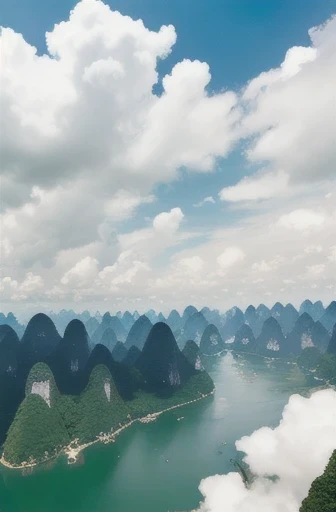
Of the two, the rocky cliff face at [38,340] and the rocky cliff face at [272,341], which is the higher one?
the rocky cliff face at [38,340]

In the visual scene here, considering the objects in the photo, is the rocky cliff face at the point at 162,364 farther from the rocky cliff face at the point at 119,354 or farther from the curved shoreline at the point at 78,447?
the rocky cliff face at the point at 119,354

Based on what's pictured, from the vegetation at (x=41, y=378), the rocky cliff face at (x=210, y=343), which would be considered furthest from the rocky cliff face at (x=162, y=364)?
the rocky cliff face at (x=210, y=343)

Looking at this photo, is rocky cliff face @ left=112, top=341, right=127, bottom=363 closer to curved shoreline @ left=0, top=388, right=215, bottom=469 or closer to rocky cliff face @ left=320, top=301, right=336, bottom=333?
curved shoreline @ left=0, top=388, right=215, bottom=469

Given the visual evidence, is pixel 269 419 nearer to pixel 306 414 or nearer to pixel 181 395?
pixel 181 395

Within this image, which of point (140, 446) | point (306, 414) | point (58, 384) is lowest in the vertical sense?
point (140, 446)

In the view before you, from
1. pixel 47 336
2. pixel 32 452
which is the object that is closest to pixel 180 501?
pixel 32 452

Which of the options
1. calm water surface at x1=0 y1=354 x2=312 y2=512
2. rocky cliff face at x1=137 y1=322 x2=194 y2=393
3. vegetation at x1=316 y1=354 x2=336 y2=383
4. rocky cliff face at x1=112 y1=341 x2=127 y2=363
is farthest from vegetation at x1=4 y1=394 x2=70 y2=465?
vegetation at x1=316 y1=354 x2=336 y2=383

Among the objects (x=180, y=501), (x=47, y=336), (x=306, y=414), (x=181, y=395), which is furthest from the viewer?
(x=47, y=336)
